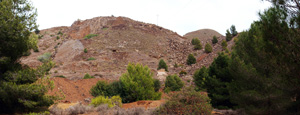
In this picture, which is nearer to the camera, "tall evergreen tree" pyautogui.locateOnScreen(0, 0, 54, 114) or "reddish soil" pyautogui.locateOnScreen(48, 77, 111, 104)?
"tall evergreen tree" pyautogui.locateOnScreen(0, 0, 54, 114)

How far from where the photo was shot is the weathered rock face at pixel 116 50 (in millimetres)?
32906

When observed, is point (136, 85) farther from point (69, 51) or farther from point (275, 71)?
point (69, 51)

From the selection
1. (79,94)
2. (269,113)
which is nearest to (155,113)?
(269,113)

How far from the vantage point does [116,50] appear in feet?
135

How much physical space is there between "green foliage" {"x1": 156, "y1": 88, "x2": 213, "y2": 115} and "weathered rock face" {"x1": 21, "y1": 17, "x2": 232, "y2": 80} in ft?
63.3

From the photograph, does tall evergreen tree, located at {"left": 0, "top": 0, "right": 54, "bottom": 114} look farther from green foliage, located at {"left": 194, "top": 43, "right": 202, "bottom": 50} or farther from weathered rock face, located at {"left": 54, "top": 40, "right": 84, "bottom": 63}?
green foliage, located at {"left": 194, "top": 43, "right": 202, "bottom": 50}

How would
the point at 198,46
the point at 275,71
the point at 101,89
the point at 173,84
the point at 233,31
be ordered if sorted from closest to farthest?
the point at 275,71 → the point at 101,89 → the point at 173,84 → the point at 233,31 → the point at 198,46

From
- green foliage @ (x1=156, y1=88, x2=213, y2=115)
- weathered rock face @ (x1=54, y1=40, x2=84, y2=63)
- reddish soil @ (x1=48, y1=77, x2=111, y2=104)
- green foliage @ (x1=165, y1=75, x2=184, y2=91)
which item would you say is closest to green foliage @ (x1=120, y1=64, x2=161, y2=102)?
reddish soil @ (x1=48, y1=77, x2=111, y2=104)

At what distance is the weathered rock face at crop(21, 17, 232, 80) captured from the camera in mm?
32906

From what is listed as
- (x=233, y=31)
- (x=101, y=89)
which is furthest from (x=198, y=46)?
(x=101, y=89)

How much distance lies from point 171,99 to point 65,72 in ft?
78.9

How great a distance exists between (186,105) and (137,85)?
6.79m

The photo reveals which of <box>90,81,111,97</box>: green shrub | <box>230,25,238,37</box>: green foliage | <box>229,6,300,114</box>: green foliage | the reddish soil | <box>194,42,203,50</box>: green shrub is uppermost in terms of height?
<box>230,25,238,37</box>: green foliage

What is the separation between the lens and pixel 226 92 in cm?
1337
